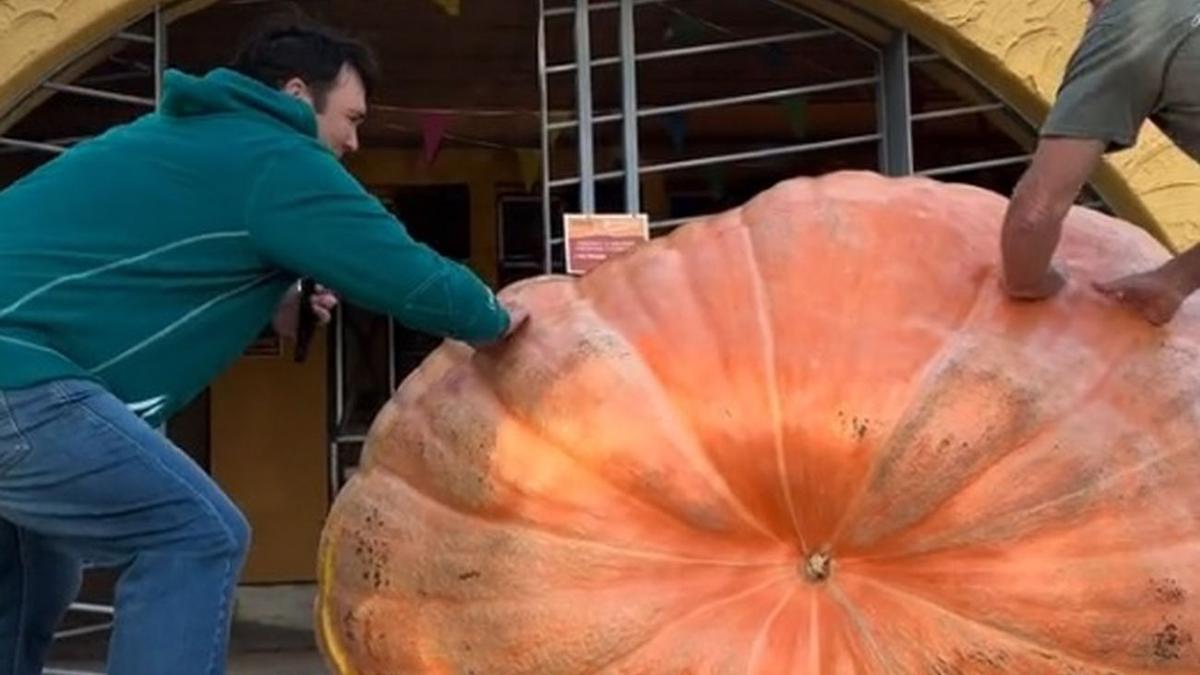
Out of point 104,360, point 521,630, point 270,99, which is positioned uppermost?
point 270,99

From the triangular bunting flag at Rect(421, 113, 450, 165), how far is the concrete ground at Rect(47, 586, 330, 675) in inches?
86.9

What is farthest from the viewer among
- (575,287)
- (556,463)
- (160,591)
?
(575,287)

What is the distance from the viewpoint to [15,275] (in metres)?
2.18

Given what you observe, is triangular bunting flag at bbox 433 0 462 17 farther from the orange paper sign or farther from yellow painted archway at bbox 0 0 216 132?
the orange paper sign

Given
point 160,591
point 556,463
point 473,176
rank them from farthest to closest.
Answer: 1. point 473,176
2. point 556,463
3. point 160,591

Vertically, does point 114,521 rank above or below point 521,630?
above

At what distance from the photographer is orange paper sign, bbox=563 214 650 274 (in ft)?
14.6

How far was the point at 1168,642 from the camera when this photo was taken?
83.7 inches

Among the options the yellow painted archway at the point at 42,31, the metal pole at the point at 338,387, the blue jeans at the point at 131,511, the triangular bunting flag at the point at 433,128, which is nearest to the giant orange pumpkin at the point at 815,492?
the blue jeans at the point at 131,511

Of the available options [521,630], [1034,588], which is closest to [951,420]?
[1034,588]

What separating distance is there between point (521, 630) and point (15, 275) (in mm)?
813

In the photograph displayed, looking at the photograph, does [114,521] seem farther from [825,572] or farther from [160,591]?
[825,572]

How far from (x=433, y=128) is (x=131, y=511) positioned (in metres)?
5.31

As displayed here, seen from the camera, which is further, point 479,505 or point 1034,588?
point 479,505
